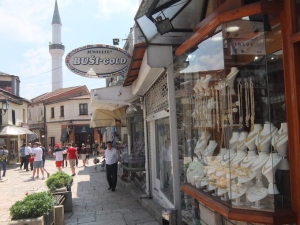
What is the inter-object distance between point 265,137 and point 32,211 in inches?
141

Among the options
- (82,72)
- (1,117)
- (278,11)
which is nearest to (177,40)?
(278,11)

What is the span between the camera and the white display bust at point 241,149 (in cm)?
307

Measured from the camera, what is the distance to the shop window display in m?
2.80

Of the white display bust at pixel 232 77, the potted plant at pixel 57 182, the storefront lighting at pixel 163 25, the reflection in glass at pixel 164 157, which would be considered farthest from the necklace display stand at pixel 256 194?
the potted plant at pixel 57 182

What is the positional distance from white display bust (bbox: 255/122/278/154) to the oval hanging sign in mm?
5618

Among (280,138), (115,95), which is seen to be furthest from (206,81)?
(115,95)

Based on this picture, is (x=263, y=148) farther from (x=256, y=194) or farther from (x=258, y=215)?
(x=258, y=215)

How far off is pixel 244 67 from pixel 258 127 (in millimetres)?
687

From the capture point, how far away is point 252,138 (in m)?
3.02

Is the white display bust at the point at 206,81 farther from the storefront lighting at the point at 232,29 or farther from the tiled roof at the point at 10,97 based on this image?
the tiled roof at the point at 10,97

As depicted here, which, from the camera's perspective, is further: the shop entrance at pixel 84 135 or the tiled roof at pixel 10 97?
the shop entrance at pixel 84 135

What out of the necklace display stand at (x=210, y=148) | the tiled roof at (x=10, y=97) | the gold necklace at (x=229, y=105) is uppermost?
the tiled roof at (x=10, y=97)

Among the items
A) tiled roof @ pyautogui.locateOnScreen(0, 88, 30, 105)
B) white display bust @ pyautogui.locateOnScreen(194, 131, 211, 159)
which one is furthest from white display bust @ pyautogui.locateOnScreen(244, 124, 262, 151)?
tiled roof @ pyautogui.locateOnScreen(0, 88, 30, 105)

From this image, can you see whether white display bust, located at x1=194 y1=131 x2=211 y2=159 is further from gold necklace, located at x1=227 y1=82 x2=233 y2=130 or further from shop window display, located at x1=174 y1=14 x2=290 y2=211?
gold necklace, located at x1=227 y1=82 x2=233 y2=130
